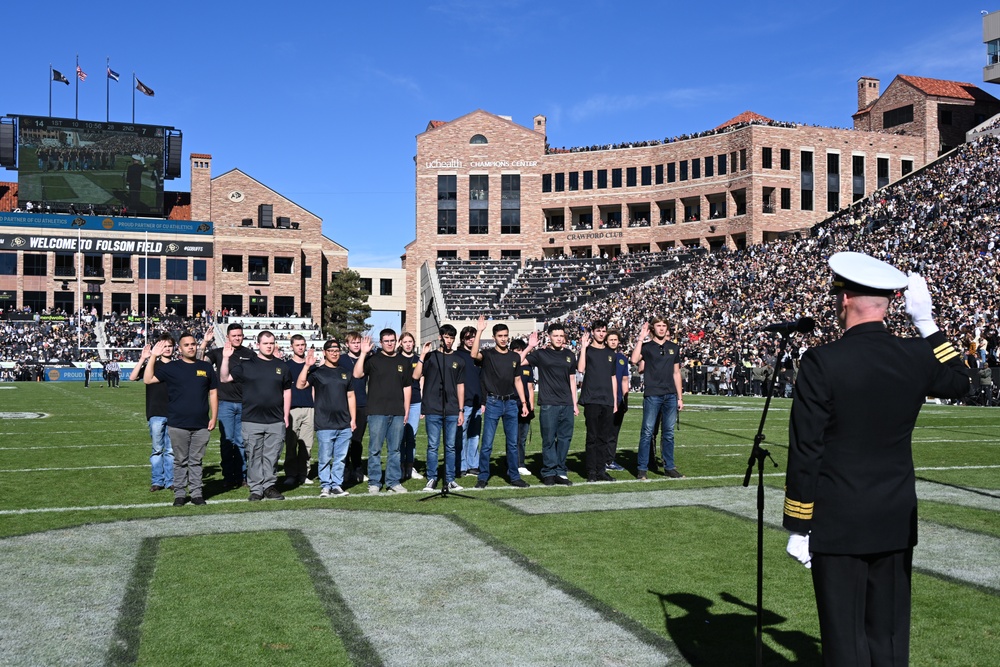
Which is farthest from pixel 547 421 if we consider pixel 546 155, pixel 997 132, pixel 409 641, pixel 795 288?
pixel 546 155

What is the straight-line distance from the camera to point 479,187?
71000mm

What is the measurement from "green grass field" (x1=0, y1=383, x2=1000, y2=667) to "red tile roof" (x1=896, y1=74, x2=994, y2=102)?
60.8 m

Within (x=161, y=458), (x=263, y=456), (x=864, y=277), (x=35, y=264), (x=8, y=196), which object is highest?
(x=8, y=196)

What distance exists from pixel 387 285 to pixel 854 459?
8556 centimetres

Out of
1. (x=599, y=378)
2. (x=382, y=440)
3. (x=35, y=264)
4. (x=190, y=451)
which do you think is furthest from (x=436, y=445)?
(x=35, y=264)

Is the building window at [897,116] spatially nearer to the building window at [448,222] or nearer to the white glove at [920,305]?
the building window at [448,222]

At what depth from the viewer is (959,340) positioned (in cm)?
2756

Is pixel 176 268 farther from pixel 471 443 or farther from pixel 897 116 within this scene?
pixel 471 443

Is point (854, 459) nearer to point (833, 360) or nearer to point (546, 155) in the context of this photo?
point (833, 360)

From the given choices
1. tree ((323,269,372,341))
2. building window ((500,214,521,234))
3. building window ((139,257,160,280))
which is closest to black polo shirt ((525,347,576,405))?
building window ((500,214,521,234))

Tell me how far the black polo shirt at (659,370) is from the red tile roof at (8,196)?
78884 mm

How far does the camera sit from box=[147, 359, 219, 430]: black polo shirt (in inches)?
388

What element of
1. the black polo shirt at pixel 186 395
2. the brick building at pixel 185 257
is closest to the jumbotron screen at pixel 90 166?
the brick building at pixel 185 257

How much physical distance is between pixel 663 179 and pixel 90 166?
152ft
